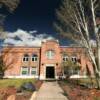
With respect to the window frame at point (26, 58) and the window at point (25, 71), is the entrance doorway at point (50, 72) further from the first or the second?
the window frame at point (26, 58)

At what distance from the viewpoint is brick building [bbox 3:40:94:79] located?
43281mm

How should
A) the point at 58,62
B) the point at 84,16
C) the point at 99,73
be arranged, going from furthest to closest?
the point at 58,62 → the point at 84,16 → the point at 99,73

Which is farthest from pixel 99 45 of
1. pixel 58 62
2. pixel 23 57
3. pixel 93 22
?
pixel 23 57

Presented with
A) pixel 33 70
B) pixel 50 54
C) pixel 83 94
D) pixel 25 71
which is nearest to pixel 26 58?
pixel 25 71

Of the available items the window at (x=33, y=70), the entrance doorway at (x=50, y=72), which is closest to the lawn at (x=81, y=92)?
the window at (x=33, y=70)

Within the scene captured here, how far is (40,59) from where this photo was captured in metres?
44.1

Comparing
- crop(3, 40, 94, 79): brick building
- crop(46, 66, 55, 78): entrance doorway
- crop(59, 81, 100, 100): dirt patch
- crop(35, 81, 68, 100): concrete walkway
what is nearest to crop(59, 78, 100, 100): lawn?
crop(59, 81, 100, 100): dirt patch

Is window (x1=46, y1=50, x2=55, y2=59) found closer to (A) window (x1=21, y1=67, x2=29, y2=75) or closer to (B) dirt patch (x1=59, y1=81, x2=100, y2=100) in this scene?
(A) window (x1=21, y1=67, x2=29, y2=75)

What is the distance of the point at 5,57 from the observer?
→ 44656 mm

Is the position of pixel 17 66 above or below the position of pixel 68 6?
below

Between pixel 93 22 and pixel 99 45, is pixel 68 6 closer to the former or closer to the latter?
pixel 93 22

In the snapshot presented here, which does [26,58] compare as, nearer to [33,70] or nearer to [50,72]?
[33,70]

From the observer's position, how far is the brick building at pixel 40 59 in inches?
1704

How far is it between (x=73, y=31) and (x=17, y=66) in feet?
84.6
